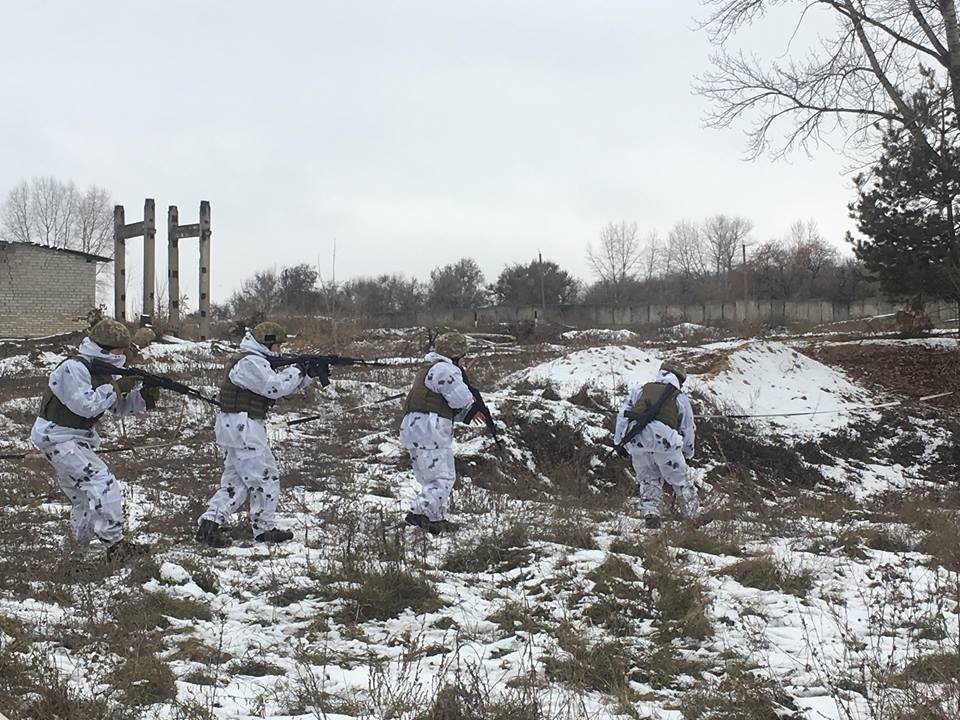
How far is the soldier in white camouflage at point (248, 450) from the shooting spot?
644 cm

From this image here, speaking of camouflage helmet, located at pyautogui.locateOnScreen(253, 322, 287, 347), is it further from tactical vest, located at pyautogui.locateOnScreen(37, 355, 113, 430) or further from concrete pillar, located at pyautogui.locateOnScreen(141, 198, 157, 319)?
concrete pillar, located at pyautogui.locateOnScreen(141, 198, 157, 319)

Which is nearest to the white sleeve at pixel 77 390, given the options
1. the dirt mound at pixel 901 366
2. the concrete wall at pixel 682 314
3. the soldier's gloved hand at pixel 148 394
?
the soldier's gloved hand at pixel 148 394

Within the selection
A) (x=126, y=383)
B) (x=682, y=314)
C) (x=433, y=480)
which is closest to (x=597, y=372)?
(x=433, y=480)

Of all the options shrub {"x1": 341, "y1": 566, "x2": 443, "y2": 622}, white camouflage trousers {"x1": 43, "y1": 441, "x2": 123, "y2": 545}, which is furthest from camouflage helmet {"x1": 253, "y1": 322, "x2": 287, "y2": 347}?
shrub {"x1": 341, "y1": 566, "x2": 443, "y2": 622}

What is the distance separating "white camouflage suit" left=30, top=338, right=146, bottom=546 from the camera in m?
5.84

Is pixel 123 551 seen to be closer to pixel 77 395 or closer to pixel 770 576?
pixel 77 395

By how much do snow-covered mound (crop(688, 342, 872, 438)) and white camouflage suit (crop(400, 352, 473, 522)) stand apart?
874 cm

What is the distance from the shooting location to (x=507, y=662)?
4156 millimetres

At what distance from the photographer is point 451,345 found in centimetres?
727

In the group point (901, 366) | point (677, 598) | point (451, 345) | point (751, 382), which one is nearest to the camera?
point (677, 598)

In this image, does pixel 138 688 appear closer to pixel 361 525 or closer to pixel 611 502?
pixel 361 525

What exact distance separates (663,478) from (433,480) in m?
3.14

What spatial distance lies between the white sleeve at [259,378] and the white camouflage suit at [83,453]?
3.14 feet

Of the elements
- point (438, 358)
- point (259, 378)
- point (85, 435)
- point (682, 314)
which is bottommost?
point (85, 435)
